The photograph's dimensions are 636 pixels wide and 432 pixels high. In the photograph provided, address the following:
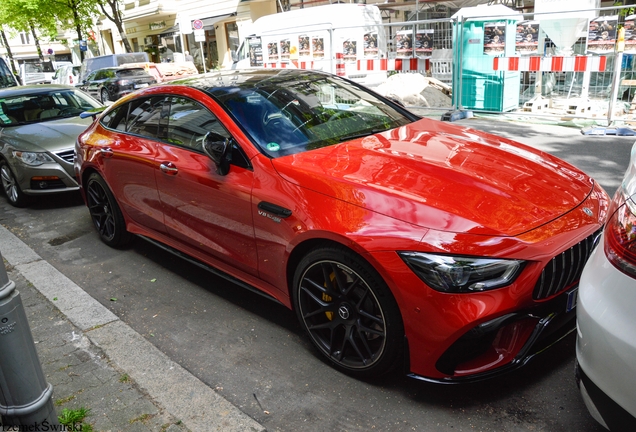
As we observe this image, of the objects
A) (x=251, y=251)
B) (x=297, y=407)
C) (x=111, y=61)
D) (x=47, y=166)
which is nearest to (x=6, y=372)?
(x=297, y=407)

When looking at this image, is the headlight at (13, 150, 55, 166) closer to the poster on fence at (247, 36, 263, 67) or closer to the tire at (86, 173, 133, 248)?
the tire at (86, 173, 133, 248)

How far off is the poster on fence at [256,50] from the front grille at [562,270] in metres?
13.3

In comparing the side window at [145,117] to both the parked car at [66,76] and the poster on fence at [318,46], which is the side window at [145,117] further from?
the parked car at [66,76]

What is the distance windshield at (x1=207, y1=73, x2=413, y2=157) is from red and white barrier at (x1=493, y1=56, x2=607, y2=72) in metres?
5.68

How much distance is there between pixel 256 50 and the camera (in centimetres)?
1531

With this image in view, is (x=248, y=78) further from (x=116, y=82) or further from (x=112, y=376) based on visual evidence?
(x=116, y=82)

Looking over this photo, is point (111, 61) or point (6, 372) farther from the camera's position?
point (111, 61)

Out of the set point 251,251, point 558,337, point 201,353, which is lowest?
point 201,353

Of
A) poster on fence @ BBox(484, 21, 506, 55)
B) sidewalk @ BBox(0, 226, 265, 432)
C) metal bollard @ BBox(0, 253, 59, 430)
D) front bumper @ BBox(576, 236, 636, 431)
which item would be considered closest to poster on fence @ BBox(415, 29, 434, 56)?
poster on fence @ BBox(484, 21, 506, 55)

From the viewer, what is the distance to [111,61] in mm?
23281

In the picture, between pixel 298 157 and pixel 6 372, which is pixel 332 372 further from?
pixel 6 372

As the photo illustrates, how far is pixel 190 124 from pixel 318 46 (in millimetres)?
9179

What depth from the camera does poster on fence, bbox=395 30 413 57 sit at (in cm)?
1114

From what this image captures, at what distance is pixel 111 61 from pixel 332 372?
909 inches
